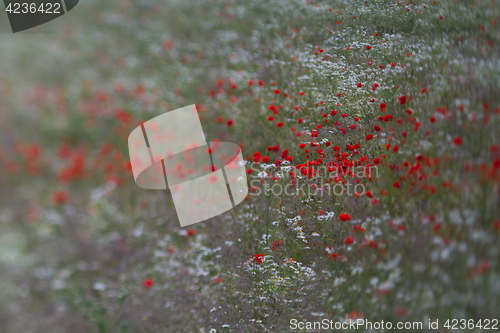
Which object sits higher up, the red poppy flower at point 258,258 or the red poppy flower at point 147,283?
the red poppy flower at point 258,258

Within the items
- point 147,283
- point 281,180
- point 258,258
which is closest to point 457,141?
point 281,180

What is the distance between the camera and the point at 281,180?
3.54 m

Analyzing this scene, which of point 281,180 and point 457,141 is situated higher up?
point 457,141

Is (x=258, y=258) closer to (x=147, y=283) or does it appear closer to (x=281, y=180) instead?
(x=281, y=180)

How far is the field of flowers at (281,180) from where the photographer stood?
220cm

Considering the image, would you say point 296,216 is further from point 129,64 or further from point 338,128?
point 129,64

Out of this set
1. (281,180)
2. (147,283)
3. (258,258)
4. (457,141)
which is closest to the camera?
(457,141)

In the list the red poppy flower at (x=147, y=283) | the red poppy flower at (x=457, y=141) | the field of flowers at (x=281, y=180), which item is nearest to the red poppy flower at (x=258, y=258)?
the field of flowers at (x=281, y=180)

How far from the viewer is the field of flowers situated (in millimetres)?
2197

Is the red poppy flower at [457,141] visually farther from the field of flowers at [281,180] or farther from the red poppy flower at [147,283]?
the red poppy flower at [147,283]

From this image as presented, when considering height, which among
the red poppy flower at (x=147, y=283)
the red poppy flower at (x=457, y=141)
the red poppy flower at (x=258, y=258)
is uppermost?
the red poppy flower at (x=457, y=141)

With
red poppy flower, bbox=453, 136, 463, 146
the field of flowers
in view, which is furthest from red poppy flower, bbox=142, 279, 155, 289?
red poppy flower, bbox=453, 136, 463, 146

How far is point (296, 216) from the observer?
3287mm

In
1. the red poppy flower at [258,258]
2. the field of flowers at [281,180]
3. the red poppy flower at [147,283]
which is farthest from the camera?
the red poppy flower at [147,283]
